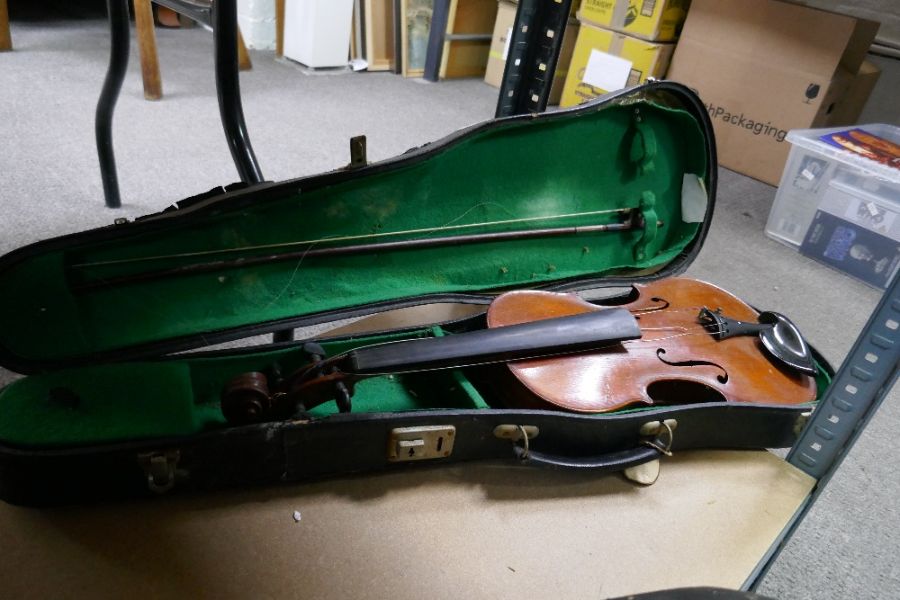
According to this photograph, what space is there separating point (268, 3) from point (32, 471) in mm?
2949

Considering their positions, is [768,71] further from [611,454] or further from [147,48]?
[147,48]

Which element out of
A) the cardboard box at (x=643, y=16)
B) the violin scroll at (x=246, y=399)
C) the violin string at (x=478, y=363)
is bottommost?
the violin scroll at (x=246, y=399)

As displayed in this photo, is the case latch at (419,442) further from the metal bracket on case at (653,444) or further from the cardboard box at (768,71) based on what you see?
the cardboard box at (768,71)

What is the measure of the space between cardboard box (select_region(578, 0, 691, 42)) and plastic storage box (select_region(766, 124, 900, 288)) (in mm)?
816

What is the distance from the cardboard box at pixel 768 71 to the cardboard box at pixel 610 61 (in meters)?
0.12

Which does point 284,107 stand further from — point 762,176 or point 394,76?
point 762,176

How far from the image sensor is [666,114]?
1190 millimetres

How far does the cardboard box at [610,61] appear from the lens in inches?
104

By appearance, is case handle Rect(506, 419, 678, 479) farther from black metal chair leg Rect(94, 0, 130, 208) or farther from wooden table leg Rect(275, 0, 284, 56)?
wooden table leg Rect(275, 0, 284, 56)

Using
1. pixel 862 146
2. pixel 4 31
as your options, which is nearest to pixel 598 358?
pixel 862 146

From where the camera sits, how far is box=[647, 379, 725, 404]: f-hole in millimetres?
1006

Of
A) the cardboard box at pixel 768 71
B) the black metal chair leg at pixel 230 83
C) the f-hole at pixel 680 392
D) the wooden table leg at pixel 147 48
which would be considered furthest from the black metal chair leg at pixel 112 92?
the cardboard box at pixel 768 71

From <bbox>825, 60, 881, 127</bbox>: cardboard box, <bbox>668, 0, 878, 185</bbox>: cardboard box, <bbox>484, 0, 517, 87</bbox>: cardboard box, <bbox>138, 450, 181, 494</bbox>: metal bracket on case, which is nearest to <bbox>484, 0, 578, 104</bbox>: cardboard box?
<bbox>484, 0, 517, 87</bbox>: cardboard box

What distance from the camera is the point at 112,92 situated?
5.37 ft
